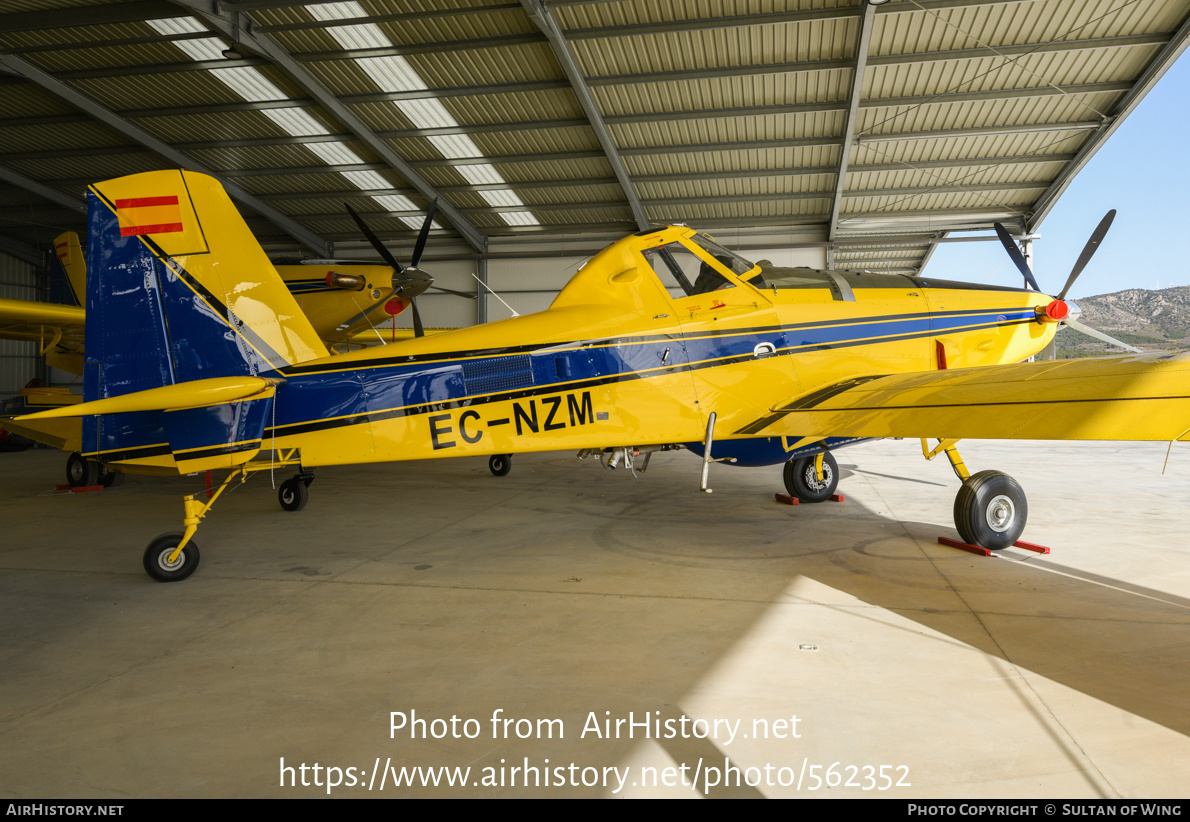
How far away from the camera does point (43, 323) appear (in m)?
10.1

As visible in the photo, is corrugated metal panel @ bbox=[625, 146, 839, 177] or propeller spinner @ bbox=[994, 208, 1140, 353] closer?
propeller spinner @ bbox=[994, 208, 1140, 353]

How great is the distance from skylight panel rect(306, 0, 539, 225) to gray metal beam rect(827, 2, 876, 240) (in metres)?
9.73

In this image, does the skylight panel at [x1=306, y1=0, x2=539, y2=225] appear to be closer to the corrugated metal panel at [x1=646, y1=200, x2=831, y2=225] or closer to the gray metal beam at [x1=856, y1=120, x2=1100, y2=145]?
the corrugated metal panel at [x1=646, y1=200, x2=831, y2=225]

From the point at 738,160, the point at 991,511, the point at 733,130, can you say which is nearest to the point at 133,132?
the point at 733,130

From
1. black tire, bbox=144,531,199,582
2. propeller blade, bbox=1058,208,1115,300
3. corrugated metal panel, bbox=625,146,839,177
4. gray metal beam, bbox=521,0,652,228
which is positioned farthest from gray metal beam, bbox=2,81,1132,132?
black tire, bbox=144,531,199,582

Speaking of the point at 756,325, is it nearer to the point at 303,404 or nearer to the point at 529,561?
the point at 529,561

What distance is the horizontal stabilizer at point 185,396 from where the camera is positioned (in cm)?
469

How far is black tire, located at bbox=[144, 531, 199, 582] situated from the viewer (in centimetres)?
539

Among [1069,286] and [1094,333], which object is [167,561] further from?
[1094,333]

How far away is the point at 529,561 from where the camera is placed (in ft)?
19.2

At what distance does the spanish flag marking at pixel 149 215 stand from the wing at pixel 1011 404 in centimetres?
524

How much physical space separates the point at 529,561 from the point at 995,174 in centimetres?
1984

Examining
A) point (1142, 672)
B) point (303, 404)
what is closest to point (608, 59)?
point (303, 404)

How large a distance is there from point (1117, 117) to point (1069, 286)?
11.9 m
